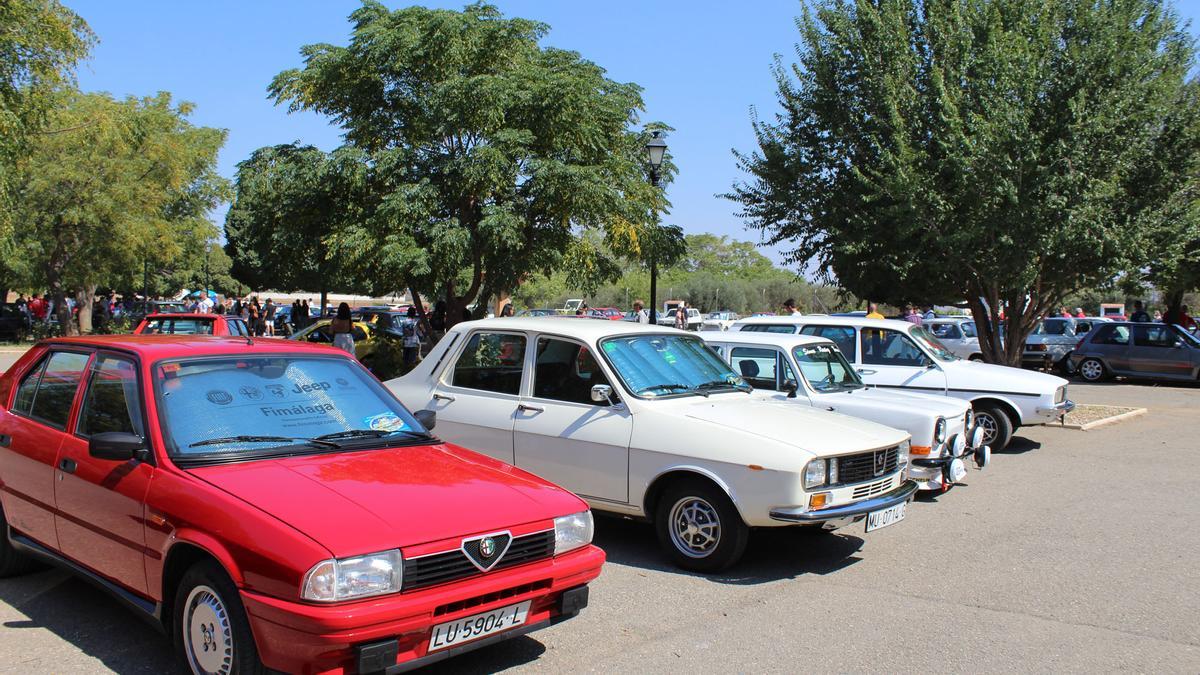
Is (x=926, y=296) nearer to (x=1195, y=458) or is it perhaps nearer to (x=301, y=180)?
(x=1195, y=458)

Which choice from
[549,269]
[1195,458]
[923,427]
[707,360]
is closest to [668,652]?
[707,360]

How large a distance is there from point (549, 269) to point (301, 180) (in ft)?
15.6

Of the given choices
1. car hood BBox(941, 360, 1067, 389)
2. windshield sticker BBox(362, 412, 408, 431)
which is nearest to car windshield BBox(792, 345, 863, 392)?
car hood BBox(941, 360, 1067, 389)

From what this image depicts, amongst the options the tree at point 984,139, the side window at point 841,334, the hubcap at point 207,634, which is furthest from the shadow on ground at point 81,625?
the tree at point 984,139

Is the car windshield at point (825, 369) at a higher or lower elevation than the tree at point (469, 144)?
lower

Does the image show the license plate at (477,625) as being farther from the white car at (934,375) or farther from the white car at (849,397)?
the white car at (934,375)

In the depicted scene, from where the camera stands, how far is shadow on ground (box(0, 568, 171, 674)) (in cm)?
442

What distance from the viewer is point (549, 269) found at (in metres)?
17.6

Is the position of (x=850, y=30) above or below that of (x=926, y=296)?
above

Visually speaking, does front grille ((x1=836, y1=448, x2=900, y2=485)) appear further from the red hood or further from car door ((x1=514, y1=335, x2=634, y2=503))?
the red hood

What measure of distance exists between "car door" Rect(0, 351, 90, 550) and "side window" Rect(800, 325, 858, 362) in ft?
28.2

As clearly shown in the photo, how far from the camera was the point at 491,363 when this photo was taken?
7262mm

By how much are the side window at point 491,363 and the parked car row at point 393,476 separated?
0.7 inches

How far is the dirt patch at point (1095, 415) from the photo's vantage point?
14.2 meters
